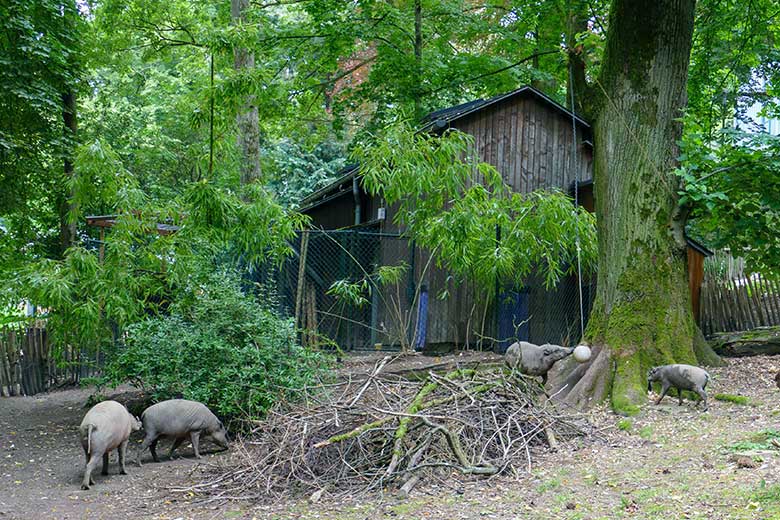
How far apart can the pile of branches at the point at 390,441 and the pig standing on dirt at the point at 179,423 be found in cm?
93

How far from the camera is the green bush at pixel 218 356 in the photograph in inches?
362

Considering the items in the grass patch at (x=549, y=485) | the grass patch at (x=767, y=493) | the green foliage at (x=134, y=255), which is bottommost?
the grass patch at (x=549, y=485)

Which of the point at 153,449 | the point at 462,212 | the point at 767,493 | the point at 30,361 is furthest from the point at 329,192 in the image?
the point at 767,493

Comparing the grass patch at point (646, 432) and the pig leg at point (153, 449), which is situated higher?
the grass patch at point (646, 432)

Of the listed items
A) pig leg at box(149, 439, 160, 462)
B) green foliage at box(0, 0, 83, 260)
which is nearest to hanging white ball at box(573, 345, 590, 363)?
pig leg at box(149, 439, 160, 462)

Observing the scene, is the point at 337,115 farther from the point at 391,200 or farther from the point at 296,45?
the point at 391,200

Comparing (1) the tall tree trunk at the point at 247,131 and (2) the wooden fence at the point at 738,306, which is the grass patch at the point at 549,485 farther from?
(1) the tall tree trunk at the point at 247,131

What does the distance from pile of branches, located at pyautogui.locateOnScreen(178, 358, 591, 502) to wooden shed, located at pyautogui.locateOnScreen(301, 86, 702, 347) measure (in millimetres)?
6409

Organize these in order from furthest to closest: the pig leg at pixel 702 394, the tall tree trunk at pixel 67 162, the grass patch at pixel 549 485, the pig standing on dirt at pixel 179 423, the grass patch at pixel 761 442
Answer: the tall tree trunk at pixel 67 162
the pig standing on dirt at pixel 179 423
the pig leg at pixel 702 394
the grass patch at pixel 761 442
the grass patch at pixel 549 485

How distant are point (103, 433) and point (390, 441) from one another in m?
2.85

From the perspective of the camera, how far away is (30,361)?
1284cm

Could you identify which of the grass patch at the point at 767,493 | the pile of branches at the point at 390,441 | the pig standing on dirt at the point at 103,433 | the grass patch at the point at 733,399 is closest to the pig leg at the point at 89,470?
the pig standing on dirt at the point at 103,433

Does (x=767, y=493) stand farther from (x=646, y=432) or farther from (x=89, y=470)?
(x=89, y=470)

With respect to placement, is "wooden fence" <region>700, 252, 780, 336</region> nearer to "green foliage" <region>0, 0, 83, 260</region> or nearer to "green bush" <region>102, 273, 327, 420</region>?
"green bush" <region>102, 273, 327, 420</region>
